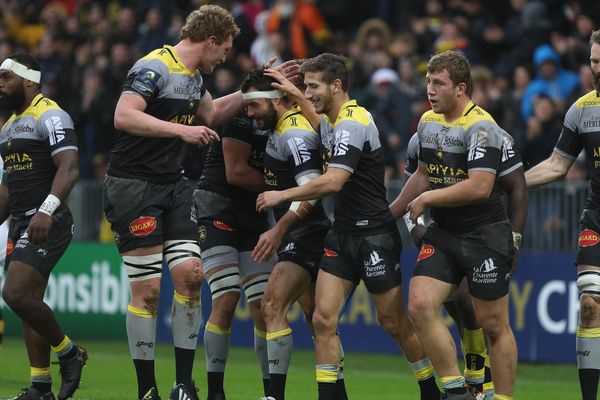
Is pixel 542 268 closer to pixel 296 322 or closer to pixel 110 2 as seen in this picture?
pixel 296 322

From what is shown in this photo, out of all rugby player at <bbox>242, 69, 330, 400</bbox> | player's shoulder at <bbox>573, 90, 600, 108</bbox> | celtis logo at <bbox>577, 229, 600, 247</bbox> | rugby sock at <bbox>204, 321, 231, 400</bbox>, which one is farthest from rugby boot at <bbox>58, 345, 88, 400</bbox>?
player's shoulder at <bbox>573, 90, 600, 108</bbox>

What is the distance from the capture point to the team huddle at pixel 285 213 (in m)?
9.40

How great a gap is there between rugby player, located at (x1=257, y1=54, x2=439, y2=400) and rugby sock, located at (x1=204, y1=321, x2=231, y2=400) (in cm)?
128

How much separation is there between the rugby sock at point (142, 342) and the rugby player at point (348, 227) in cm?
133

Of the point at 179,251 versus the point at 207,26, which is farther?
the point at 207,26

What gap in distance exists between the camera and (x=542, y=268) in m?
15.5

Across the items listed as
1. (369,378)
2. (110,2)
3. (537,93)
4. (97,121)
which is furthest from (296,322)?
(110,2)

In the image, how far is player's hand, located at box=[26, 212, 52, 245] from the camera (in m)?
10.2

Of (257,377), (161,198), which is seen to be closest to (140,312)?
(161,198)

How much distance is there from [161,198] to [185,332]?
1.06 m

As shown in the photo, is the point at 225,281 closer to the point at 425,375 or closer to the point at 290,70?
the point at 290,70

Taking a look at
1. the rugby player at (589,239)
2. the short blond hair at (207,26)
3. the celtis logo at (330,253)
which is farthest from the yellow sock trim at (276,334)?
the short blond hair at (207,26)

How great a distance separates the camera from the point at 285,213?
33.7 feet

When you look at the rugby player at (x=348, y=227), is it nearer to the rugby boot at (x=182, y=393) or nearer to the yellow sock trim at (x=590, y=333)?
the rugby boot at (x=182, y=393)
